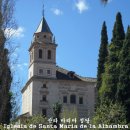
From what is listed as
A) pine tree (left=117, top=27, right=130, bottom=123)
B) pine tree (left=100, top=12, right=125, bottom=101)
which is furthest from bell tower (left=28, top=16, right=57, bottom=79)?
pine tree (left=117, top=27, right=130, bottom=123)

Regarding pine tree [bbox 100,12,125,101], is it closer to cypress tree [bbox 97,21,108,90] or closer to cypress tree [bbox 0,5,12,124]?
cypress tree [bbox 97,21,108,90]

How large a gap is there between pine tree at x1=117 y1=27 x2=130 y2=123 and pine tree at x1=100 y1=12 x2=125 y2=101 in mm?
1153

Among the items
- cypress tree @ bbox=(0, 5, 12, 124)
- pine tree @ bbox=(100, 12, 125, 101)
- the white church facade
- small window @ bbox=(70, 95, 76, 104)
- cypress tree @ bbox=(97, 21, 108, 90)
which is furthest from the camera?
small window @ bbox=(70, 95, 76, 104)

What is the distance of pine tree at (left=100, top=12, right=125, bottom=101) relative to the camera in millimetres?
40281

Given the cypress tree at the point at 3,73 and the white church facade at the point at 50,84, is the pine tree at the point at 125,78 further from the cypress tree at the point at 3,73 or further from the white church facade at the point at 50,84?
the white church facade at the point at 50,84

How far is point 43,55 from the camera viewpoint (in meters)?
65.9

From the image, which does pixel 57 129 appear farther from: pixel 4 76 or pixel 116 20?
pixel 4 76

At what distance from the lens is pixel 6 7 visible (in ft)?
64.3

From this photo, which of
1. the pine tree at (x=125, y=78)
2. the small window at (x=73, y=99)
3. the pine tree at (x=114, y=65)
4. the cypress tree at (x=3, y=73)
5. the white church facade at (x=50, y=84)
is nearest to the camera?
the cypress tree at (x=3, y=73)

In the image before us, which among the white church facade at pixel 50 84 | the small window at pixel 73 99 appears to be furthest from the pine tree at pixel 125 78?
the small window at pixel 73 99

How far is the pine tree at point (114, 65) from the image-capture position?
132 feet

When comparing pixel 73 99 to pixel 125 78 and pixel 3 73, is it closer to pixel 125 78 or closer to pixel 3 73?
pixel 125 78

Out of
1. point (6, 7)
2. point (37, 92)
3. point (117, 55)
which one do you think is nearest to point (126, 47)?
point (117, 55)

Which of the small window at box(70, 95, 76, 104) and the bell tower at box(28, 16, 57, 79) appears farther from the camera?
the small window at box(70, 95, 76, 104)
